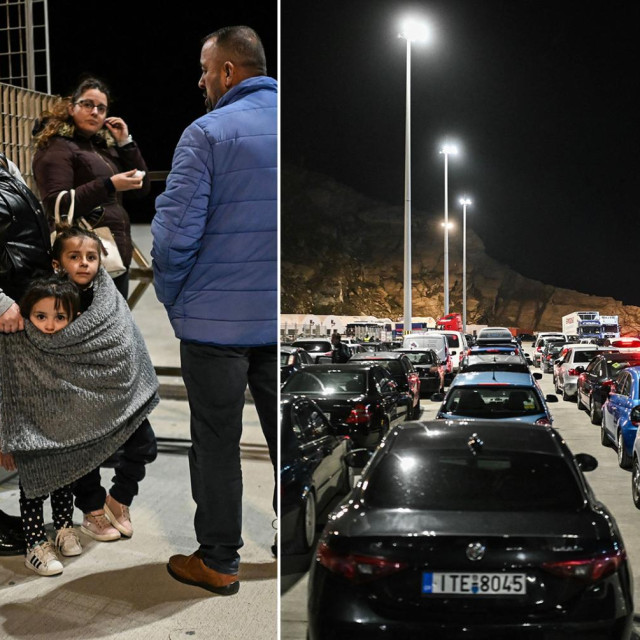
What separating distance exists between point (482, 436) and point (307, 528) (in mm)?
975

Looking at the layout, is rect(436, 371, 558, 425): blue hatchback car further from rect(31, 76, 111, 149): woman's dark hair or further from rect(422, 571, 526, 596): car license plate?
rect(31, 76, 111, 149): woman's dark hair

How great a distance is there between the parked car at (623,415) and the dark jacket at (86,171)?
299 cm

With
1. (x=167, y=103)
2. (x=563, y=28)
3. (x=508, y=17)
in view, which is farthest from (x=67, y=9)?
(x=563, y=28)

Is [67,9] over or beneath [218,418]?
over

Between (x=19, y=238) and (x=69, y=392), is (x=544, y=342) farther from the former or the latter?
(x=19, y=238)

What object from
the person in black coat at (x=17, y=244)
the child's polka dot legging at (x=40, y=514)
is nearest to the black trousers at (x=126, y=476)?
the child's polka dot legging at (x=40, y=514)

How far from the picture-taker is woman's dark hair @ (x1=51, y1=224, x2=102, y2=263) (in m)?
2.92

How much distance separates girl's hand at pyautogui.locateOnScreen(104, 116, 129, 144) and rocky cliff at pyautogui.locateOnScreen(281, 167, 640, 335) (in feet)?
2.99

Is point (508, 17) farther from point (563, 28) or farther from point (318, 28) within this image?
point (318, 28)

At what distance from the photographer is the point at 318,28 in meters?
4.54

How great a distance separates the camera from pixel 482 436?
265cm

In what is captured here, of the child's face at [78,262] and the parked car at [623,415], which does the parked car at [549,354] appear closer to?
the parked car at [623,415]

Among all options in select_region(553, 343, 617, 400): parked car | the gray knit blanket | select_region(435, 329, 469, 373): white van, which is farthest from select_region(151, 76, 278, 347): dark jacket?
select_region(435, 329, 469, 373): white van

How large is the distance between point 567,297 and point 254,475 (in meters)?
2.21
